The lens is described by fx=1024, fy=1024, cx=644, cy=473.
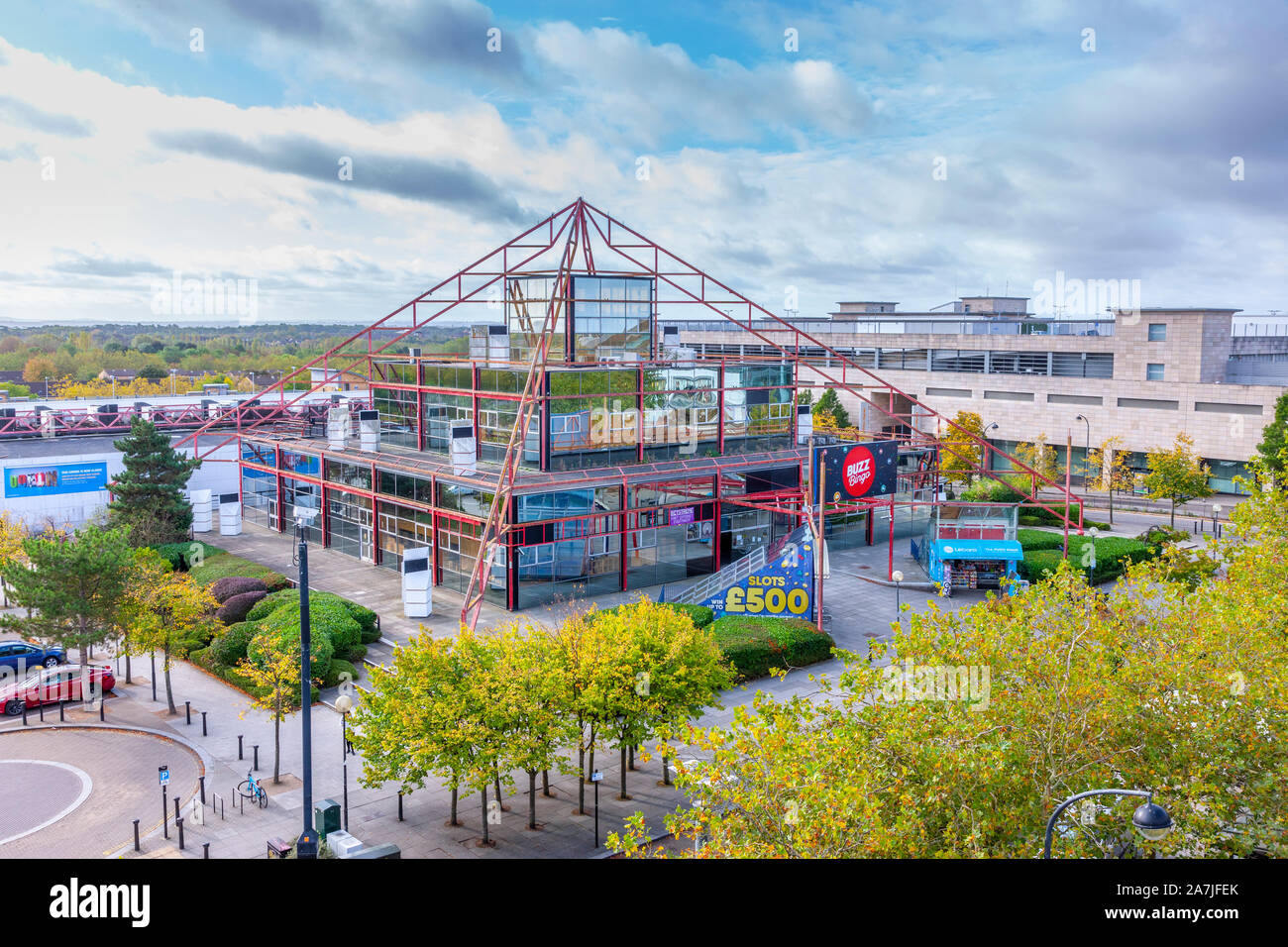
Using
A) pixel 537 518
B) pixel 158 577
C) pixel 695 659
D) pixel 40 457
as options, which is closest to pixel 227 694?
pixel 158 577

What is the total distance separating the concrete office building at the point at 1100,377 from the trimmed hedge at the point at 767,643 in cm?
3130

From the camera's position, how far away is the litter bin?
72.6 feet

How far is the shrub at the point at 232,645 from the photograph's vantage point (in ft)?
116

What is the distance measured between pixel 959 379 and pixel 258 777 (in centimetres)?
7611

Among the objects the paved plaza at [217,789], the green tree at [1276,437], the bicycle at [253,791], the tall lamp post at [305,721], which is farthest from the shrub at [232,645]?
the green tree at [1276,437]

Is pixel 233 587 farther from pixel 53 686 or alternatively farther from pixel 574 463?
pixel 574 463

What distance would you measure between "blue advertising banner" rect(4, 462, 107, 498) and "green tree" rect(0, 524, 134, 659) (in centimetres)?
2661

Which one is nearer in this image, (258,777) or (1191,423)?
(258,777)

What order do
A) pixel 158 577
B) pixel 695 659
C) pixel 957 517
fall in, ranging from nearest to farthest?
pixel 695 659
pixel 158 577
pixel 957 517

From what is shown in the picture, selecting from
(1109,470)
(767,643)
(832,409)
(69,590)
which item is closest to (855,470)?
(767,643)

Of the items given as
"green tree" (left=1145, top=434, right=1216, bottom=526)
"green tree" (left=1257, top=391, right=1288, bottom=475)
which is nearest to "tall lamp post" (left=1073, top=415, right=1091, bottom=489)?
"green tree" (left=1145, top=434, right=1216, bottom=526)

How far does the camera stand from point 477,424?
50688mm
